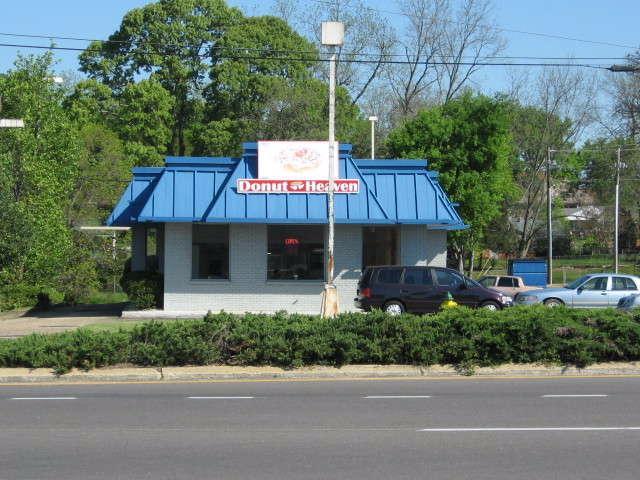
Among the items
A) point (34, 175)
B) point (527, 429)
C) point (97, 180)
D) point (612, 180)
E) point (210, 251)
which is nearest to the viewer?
point (527, 429)

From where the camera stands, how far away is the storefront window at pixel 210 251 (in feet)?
91.6

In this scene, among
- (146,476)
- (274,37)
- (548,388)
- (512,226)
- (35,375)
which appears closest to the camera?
(146,476)

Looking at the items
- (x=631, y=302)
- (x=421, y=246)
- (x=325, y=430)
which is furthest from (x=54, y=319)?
(x=325, y=430)

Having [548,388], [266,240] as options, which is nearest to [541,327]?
[548,388]

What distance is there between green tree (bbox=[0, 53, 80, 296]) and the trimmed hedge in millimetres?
17211

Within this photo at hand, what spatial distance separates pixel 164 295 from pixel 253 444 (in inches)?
743

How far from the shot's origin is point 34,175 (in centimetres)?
3259

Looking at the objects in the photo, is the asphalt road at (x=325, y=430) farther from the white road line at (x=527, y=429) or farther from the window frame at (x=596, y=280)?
the window frame at (x=596, y=280)

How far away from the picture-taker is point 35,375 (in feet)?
46.8

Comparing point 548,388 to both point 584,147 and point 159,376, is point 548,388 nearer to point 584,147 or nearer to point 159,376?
point 159,376

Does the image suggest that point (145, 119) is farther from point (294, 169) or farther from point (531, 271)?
point (294, 169)

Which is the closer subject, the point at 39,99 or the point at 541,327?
the point at 541,327

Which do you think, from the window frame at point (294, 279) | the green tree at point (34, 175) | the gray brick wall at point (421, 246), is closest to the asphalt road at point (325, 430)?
the window frame at point (294, 279)

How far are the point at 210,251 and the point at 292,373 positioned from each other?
46.3 feet
